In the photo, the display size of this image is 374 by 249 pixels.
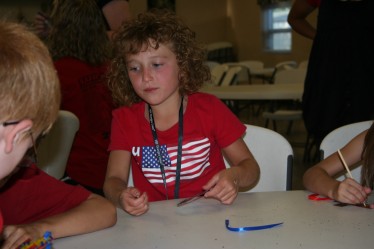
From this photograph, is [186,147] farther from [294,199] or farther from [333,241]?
[333,241]

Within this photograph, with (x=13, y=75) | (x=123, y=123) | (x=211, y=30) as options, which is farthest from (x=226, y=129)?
(x=211, y=30)

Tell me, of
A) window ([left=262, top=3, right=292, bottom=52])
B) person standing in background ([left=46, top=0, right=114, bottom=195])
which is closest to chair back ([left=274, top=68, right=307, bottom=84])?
person standing in background ([left=46, top=0, right=114, bottom=195])

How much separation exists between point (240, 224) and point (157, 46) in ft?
2.43

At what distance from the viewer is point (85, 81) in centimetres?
241

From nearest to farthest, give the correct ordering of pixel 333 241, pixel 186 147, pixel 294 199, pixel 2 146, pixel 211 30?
pixel 2 146 → pixel 333 241 → pixel 294 199 → pixel 186 147 → pixel 211 30

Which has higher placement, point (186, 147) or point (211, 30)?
point (186, 147)

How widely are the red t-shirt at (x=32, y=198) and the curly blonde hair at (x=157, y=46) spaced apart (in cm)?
57

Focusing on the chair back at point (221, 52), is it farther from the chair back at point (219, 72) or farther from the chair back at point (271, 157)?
the chair back at point (271, 157)

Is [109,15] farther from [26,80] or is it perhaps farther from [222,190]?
[26,80]

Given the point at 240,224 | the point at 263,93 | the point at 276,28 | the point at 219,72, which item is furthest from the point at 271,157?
the point at 276,28

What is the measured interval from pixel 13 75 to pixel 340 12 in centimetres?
192

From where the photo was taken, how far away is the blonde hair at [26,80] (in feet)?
2.42

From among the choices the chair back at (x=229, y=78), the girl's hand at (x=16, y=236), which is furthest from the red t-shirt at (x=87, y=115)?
the chair back at (x=229, y=78)

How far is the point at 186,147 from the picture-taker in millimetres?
1612
